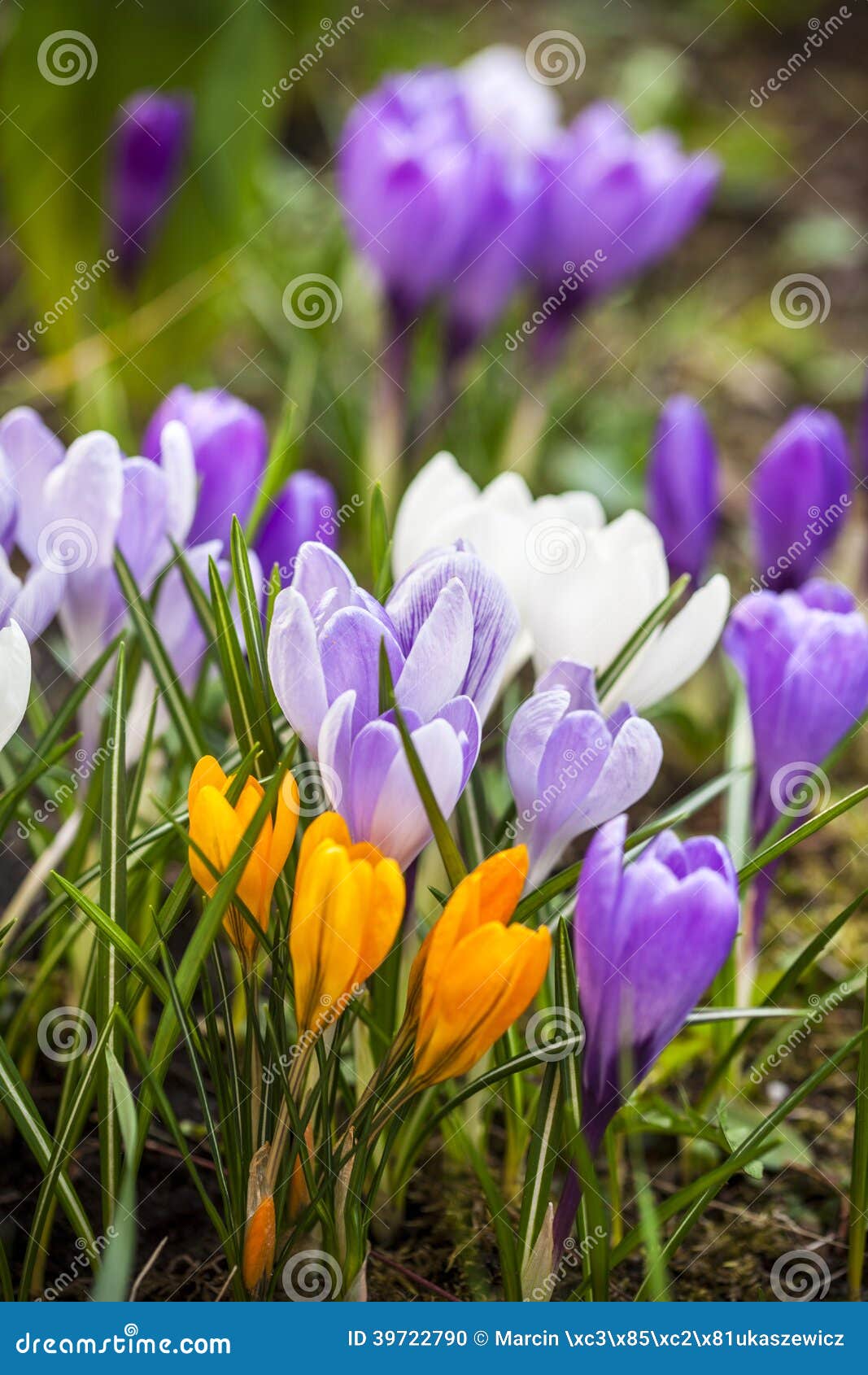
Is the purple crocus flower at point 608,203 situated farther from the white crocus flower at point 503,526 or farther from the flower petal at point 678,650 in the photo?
the flower petal at point 678,650

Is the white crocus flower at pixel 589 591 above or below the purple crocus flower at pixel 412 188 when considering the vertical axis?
below

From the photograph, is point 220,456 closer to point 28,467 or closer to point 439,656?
point 28,467

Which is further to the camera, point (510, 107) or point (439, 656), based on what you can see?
point (510, 107)

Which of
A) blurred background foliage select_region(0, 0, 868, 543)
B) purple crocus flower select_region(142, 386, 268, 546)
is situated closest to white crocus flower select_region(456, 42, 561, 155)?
blurred background foliage select_region(0, 0, 868, 543)

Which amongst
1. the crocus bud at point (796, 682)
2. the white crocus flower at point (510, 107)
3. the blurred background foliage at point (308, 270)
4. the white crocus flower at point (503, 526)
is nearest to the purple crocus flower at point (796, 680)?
the crocus bud at point (796, 682)

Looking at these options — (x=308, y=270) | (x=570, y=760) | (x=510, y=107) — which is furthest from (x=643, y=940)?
(x=308, y=270)
